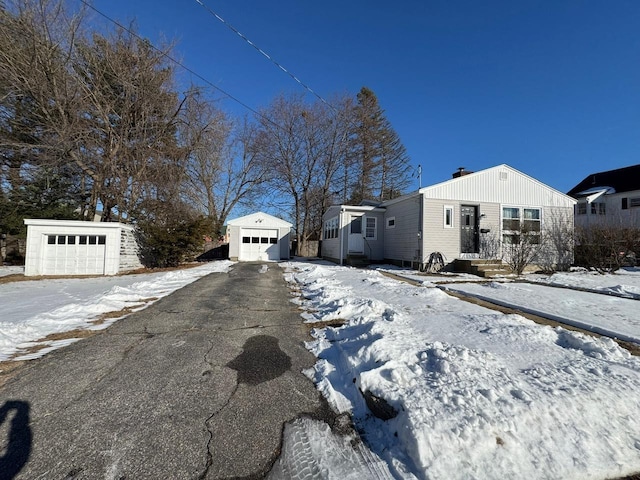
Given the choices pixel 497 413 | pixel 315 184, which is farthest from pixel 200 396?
pixel 315 184

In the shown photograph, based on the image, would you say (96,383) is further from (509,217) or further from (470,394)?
(509,217)

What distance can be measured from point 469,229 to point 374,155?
15263 mm

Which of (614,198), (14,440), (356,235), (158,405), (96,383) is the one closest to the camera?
(14,440)

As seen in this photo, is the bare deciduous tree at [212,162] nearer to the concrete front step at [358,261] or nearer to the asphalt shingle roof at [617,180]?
the concrete front step at [358,261]

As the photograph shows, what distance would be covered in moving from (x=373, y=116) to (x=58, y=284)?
25082 mm

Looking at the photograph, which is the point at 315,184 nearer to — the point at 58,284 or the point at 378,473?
the point at 58,284

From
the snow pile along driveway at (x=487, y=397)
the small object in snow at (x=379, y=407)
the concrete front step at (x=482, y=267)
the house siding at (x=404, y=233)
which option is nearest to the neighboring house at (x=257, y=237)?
the house siding at (x=404, y=233)

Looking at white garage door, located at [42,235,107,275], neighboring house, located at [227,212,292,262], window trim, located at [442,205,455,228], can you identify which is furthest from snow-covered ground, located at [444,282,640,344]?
neighboring house, located at [227,212,292,262]

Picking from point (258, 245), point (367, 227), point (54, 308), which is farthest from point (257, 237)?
point (54, 308)

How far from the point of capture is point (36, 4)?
12.4 metres

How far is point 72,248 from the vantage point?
11.6m

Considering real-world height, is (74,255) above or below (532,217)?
below

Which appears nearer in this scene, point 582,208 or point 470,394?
point 470,394

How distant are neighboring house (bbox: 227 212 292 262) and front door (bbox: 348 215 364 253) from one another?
6180 mm
